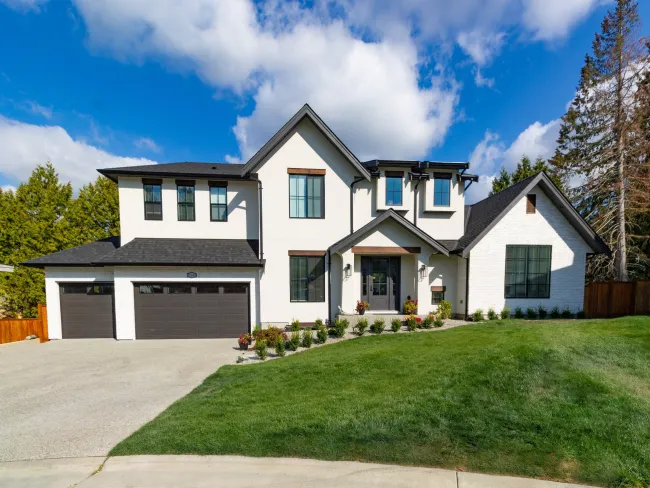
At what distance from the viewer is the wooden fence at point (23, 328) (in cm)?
1168

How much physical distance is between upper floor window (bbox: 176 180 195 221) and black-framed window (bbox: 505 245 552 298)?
15292mm

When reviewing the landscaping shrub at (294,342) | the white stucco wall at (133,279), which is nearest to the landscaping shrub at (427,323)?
the landscaping shrub at (294,342)

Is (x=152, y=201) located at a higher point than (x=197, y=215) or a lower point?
higher

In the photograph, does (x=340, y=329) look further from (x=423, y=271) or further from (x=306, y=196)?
(x=306, y=196)

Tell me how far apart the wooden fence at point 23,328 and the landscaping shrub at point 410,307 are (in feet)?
51.4

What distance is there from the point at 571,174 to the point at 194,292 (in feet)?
75.9

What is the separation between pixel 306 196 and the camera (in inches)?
502

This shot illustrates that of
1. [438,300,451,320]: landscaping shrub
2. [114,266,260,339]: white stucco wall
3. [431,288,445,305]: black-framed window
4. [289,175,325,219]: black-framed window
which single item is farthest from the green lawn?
[289,175,325,219]: black-framed window

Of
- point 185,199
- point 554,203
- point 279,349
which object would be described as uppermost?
point 185,199

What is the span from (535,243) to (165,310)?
673 inches

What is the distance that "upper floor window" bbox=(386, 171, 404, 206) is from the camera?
13984mm

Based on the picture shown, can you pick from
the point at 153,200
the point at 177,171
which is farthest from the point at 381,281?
the point at 153,200

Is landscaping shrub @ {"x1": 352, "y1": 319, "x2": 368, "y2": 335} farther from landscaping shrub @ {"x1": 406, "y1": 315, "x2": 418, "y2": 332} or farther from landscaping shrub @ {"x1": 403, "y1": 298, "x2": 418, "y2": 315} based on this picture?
landscaping shrub @ {"x1": 403, "y1": 298, "x2": 418, "y2": 315}

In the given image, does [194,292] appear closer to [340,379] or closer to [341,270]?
[341,270]
